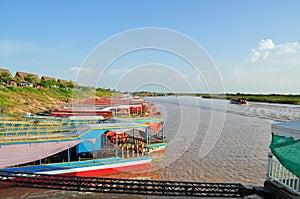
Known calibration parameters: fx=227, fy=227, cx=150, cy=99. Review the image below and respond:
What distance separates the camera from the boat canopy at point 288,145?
3488 millimetres

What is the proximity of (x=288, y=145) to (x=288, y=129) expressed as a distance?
1.10ft

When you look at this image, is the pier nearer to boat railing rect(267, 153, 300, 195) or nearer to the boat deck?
boat railing rect(267, 153, 300, 195)

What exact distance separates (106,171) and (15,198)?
3.16m

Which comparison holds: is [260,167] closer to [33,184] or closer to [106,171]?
[106,171]

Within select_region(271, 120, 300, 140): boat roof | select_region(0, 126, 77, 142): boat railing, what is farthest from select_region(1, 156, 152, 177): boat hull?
select_region(271, 120, 300, 140): boat roof

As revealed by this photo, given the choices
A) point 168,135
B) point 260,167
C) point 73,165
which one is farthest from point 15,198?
point 168,135

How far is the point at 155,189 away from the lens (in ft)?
15.1

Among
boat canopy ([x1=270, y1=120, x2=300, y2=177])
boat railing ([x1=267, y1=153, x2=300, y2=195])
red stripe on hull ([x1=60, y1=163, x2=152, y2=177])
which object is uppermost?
boat canopy ([x1=270, y1=120, x2=300, y2=177])

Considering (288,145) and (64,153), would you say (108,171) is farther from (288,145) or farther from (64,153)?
(288,145)

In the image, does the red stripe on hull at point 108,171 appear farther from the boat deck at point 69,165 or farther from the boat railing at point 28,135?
the boat railing at point 28,135

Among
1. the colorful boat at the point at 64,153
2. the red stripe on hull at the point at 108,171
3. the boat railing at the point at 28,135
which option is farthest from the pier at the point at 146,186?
the red stripe on hull at the point at 108,171

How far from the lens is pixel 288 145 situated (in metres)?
3.69

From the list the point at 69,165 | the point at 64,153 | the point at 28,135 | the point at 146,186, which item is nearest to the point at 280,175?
the point at 146,186

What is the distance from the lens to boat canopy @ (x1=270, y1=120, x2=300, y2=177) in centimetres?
349
